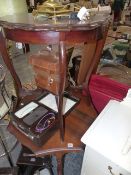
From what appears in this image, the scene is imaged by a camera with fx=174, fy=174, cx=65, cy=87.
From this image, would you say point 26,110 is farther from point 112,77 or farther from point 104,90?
point 112,77

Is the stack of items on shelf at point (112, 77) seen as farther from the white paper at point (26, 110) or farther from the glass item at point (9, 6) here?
the glass item at point (9, 6)

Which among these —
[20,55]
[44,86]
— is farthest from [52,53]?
[20,55]

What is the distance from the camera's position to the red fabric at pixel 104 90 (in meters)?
1.20

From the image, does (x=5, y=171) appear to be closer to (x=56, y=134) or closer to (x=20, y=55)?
(x=56, y=134)

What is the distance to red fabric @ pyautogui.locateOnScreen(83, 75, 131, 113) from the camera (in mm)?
1198

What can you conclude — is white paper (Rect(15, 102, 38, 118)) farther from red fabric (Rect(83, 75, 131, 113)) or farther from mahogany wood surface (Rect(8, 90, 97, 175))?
red fabric (Rect(83, 75, 131, 113))

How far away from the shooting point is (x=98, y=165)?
91 centimetres

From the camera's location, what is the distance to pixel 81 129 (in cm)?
119

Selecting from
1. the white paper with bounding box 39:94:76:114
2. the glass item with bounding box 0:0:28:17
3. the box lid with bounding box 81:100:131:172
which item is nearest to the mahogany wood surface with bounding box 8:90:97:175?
the white paper with bounding box 39:94:76:114

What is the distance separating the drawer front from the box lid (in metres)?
0.04

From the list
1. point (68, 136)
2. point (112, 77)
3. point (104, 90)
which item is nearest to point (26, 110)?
point (68, 136)

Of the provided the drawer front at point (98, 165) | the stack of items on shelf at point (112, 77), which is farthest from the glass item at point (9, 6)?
the drawer front at point (98, 165)

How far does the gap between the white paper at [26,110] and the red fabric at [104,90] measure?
0.41 metres

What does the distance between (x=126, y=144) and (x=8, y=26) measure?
80 cm
